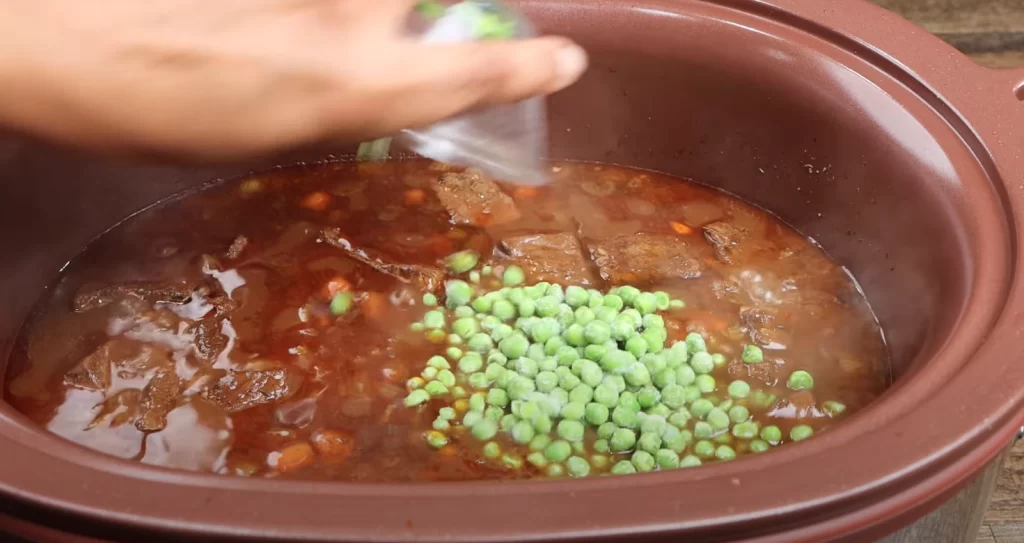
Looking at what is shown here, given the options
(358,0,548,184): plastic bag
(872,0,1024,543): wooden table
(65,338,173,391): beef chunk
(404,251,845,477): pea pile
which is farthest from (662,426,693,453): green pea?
(872,0,1024,543): wooden table

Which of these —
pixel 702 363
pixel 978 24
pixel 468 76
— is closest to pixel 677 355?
pixel 702 363

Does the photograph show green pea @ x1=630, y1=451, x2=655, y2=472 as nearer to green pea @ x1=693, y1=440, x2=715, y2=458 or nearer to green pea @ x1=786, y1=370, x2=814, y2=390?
green pea @ x1=693, y1=440, x2=715, y2=458

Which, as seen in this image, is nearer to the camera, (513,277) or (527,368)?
(527,368)

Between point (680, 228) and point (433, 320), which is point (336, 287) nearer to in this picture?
point (433, 320)

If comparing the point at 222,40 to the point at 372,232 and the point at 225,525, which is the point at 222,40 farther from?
the point at 372,232

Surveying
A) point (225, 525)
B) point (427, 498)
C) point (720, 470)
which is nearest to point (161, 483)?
point (225, 525)

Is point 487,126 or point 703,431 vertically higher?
point 487,126

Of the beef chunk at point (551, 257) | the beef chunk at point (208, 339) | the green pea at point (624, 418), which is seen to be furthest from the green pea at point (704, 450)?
the beef chunk at point (208, 339)
